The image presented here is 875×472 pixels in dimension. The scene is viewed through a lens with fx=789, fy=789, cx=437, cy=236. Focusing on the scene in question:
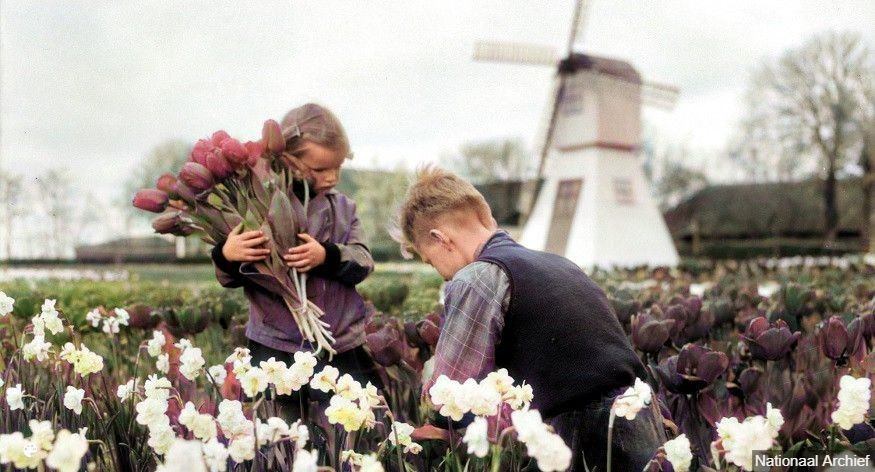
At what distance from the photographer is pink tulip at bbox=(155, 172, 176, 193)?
2.61 m

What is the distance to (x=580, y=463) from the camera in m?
2.01

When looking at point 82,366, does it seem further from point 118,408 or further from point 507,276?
point 507,276

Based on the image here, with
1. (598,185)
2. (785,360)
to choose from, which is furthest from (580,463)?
(598,185)

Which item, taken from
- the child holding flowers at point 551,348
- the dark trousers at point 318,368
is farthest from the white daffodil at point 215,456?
the dark trousers at point 318,368

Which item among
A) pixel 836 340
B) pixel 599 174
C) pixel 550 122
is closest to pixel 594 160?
pixel 599 174

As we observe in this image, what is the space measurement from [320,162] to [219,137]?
35 centimetres

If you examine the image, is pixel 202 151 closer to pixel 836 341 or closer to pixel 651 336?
pixel 651 336

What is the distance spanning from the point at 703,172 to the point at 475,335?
4137 centimetres

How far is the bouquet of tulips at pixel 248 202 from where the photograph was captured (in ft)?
8.14

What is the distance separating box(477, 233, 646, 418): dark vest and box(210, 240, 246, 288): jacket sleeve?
0.99 m

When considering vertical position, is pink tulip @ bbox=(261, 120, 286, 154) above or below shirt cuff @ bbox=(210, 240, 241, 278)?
above

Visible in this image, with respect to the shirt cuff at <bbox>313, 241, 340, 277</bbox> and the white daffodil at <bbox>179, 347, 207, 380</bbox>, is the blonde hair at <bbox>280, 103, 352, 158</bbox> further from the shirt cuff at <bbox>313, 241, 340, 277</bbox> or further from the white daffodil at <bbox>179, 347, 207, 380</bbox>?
the white daffodil at <bbox>179, 347, 207, 380</bbox>

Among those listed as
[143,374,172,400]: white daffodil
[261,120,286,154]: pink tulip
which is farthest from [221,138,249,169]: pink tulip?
[143,374,172,400]: white daffodil

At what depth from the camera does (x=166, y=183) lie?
8.60 ft
